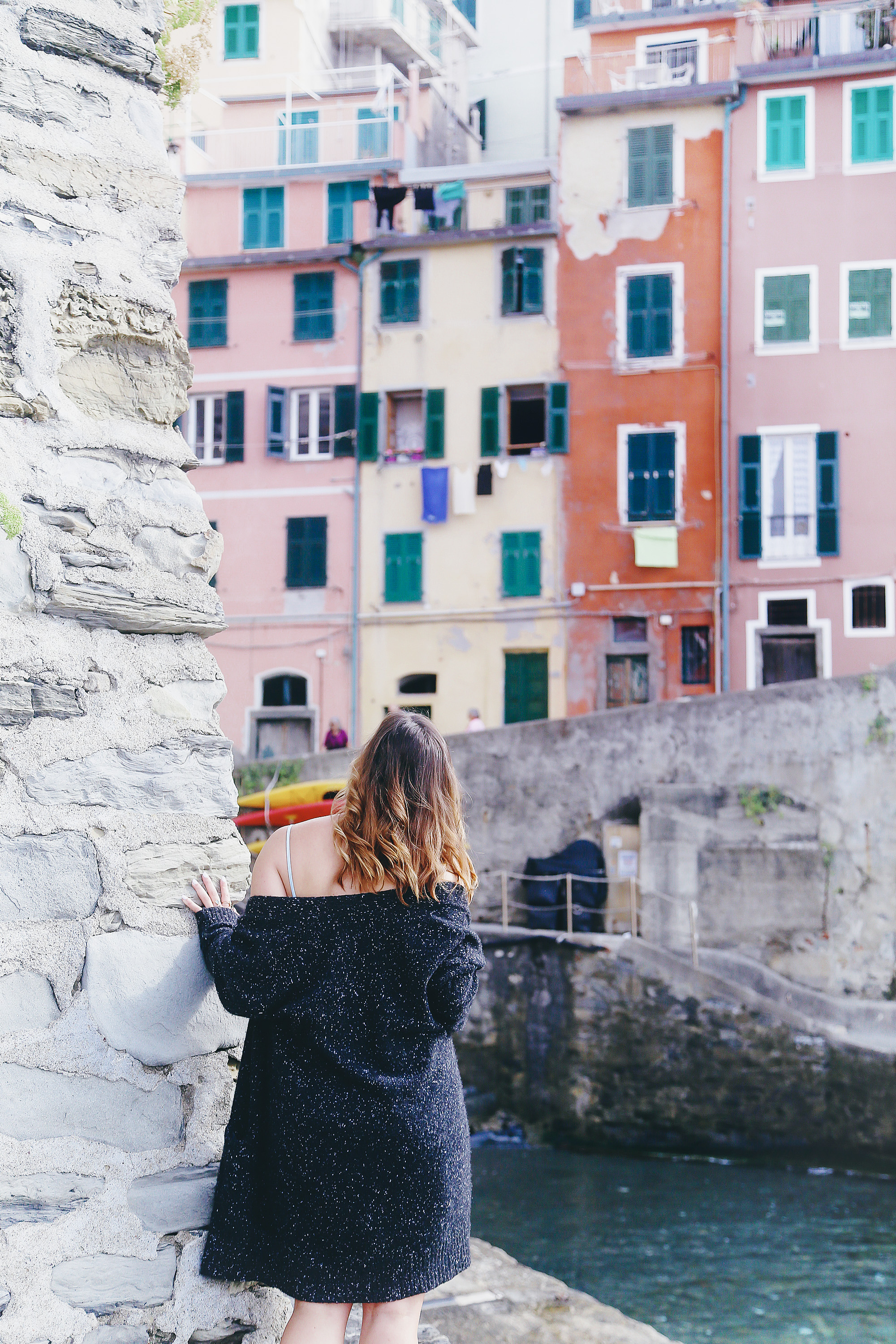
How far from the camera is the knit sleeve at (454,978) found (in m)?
2.04

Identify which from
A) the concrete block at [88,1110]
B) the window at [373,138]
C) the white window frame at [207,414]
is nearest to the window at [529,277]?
the window at [373,138]

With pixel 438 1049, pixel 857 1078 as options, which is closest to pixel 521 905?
pixel 857 1078

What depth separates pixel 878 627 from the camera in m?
17.3

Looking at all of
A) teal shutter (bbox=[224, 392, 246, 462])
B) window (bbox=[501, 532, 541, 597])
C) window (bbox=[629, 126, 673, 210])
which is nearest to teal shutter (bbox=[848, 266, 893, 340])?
window (bbox=[629, 126, 673, 210])

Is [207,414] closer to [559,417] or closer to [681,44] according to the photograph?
[559,417]

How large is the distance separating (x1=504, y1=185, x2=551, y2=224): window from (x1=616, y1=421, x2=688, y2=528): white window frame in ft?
12.6

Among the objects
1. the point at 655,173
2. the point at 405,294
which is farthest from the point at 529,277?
the point at 655,173

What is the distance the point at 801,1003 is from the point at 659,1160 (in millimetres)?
2076

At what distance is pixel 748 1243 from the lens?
9414 mm

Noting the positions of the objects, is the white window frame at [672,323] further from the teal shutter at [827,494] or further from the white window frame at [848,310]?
the teal shutter at [827,494]

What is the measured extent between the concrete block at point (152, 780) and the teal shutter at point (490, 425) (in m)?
16.8

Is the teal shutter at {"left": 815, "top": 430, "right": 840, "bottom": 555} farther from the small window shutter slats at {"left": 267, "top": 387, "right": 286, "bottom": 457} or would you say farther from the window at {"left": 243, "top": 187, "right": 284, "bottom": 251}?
the window at {"left": 243, "top": 187, "right": 284, "bottom": 251}

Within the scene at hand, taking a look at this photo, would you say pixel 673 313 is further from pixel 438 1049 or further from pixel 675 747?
pixel 438 1049

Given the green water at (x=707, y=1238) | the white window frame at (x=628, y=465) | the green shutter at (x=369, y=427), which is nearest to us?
the green water at (x=707, y=1238)
